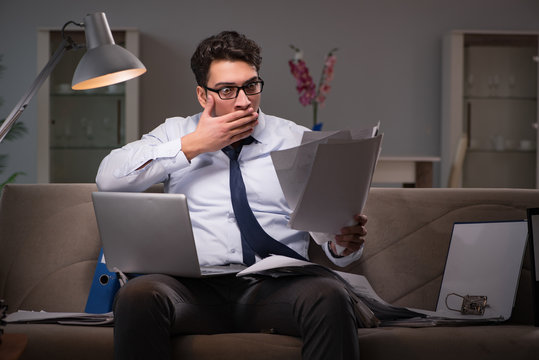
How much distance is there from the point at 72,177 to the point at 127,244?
3.24m

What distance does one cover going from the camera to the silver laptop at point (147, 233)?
147cm

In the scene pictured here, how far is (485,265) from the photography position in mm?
1816

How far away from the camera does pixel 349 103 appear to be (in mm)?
5160

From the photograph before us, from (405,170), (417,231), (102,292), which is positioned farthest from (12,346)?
(405,170)

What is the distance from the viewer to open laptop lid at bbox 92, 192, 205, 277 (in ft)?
4.81

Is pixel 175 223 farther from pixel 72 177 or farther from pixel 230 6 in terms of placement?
pixel 230 6

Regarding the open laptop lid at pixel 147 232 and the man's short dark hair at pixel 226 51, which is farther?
the man's short dark hair at pixel 226 51

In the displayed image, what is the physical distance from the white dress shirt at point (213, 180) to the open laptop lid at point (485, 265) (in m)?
0.33

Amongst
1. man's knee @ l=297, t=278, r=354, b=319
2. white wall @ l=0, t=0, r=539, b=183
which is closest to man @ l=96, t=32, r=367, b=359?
man's knee @ l=297, t=278, r=354, b=319

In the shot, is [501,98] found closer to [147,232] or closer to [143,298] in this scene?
[147,232]

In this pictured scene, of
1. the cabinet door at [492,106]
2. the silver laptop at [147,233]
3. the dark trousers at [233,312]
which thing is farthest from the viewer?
the cabinet door at [492,106]

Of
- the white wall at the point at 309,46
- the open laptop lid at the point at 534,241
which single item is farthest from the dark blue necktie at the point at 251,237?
the white wall at the point at 309,46

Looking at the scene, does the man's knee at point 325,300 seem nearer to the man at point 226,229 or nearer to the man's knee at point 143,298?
the man at point 226,229

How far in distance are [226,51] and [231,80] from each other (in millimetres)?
110
